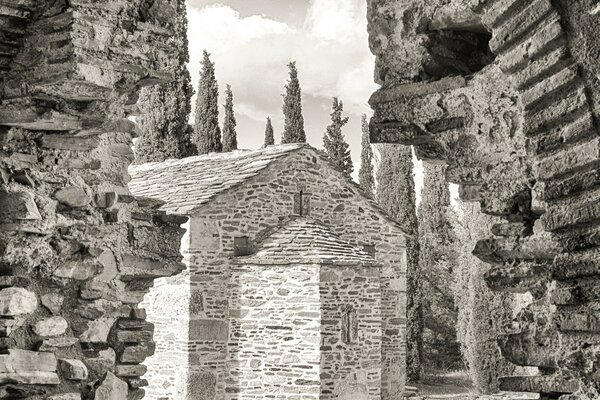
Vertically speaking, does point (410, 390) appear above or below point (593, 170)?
below

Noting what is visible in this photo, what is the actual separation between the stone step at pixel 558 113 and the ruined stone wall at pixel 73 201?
3054 mm

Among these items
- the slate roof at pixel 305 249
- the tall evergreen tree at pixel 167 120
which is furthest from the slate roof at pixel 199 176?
the tall evergreen tree at pixel 167 120

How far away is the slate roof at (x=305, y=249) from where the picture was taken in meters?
16.0

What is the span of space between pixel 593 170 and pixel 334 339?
1289 cm

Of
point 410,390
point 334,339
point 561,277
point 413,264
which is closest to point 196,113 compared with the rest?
point 413,264

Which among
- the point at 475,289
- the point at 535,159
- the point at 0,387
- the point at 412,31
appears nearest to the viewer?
the point at 535,159

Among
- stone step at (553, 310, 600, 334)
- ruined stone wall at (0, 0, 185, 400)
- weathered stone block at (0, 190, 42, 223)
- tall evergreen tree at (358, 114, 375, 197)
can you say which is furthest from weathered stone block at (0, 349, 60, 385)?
tall evergreen tree at (358, 114, 375, 197)

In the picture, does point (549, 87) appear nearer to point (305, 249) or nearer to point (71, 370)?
point (71, 370)

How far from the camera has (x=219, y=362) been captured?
16547 millimetres

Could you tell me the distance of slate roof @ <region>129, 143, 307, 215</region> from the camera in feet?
55.9

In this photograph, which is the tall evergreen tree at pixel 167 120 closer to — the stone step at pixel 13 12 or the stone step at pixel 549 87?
the stone step at pixel 13 12

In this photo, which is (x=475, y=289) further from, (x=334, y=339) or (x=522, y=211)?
(x=522, y=211)

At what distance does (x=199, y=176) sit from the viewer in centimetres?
1856

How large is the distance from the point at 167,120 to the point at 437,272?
11.7m
